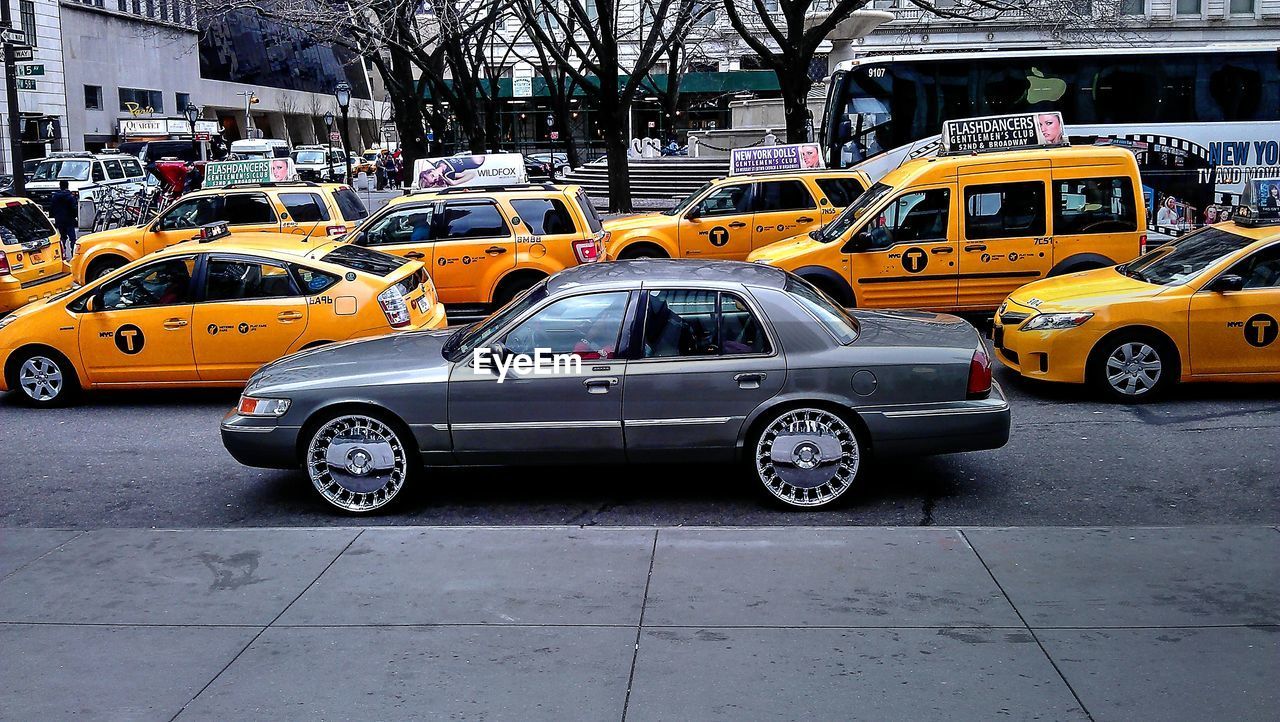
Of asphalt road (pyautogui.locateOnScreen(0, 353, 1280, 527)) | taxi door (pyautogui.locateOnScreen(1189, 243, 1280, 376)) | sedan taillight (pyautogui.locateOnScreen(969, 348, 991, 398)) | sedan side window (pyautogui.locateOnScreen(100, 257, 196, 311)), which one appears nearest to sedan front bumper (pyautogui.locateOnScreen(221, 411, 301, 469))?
asphalt road (pyautogui.locateOnScreen(0, 353, 1280, 527))

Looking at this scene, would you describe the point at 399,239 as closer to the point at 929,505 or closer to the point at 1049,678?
the point at 929,505

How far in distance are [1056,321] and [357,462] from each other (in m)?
5.75

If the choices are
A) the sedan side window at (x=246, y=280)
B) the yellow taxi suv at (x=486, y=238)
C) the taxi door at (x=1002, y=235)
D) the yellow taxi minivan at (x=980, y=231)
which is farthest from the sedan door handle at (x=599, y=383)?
the yellow taxi suv at (x=486, y=238)

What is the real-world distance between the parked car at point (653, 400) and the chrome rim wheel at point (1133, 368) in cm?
295

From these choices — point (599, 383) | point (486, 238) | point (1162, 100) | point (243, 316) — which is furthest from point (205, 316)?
point (1162, 100)

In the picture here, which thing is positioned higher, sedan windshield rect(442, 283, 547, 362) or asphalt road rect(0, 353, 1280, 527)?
sedan windshield rect(442, 283, 547, 362)

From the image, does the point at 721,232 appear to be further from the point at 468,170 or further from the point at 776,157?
the point at 468,170

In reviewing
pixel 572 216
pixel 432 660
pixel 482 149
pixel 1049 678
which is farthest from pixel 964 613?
pixel 482 149

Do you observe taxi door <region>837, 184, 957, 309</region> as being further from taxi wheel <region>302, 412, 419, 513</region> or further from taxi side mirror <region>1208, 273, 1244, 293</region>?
taxi wheel <region>302, 412, 419, 513</region>

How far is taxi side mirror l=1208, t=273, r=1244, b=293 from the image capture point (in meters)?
9.38

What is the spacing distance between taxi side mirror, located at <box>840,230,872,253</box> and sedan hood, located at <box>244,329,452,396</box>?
5.81 m

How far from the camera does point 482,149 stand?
111ft

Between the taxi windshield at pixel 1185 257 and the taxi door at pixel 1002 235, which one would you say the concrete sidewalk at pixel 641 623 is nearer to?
the taxi windshield at pixel 1185 257

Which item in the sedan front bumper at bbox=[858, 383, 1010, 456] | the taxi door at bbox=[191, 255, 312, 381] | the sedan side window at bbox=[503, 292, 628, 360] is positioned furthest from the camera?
the taxi door at bbox=[191, 255, 312, 381]
